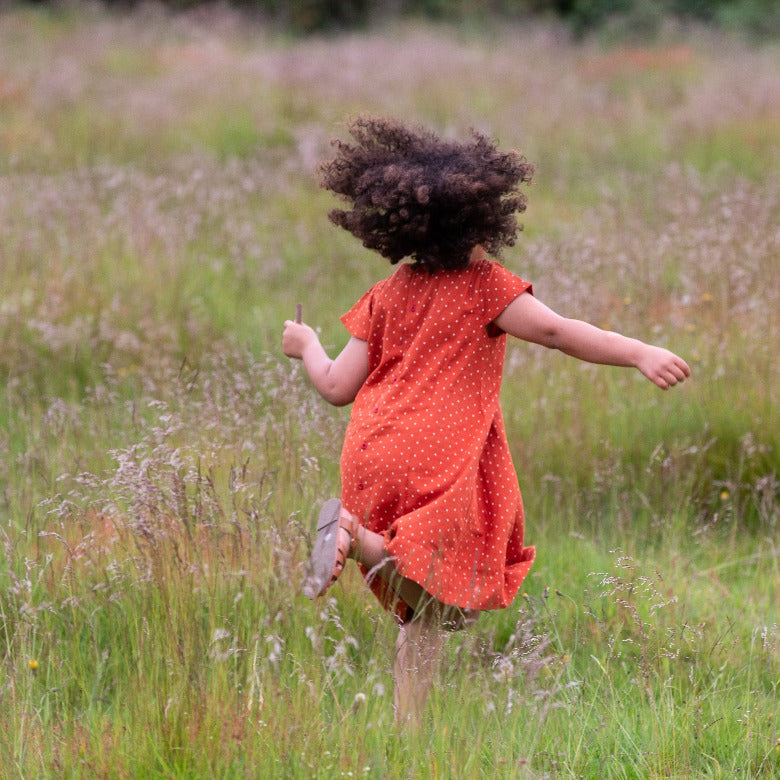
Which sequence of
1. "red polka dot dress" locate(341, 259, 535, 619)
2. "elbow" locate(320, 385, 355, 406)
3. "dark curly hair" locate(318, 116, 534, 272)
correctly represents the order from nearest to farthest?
"red polka dot dress" locate(341, 259, 535, 619)
"dark curly hair" locate(318, 116, 534, 272)
"elbow" locate(320, 385, 355, 406)

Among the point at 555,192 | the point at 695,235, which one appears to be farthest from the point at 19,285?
the point at 555,192

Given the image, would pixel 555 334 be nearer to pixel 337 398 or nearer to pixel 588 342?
pixel 588 342

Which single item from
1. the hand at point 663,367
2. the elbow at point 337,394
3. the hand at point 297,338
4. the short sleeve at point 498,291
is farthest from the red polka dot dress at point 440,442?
the hand at point 663,367

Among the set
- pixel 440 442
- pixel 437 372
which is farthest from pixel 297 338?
pixel 440 442

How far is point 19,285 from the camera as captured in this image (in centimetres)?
584

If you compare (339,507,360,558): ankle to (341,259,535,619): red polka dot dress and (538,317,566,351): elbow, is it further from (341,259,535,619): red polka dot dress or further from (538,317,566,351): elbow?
(538,317,566,351): elbow

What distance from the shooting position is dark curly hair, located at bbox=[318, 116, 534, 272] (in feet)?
9.69

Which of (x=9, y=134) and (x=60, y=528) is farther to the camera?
(x=9, y=134)

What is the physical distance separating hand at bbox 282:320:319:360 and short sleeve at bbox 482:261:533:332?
56 cm

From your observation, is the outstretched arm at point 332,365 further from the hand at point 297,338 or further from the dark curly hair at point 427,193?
the dark curly hair at point 427,193

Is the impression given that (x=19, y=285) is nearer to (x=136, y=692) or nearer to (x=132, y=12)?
(x=136, y=692)

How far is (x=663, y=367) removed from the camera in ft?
9.02

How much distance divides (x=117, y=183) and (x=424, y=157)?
476 cm

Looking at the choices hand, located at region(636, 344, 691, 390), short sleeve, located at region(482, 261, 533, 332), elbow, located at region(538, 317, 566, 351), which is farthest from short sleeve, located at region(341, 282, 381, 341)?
hand, located at region(636, 344, 691, 390)
